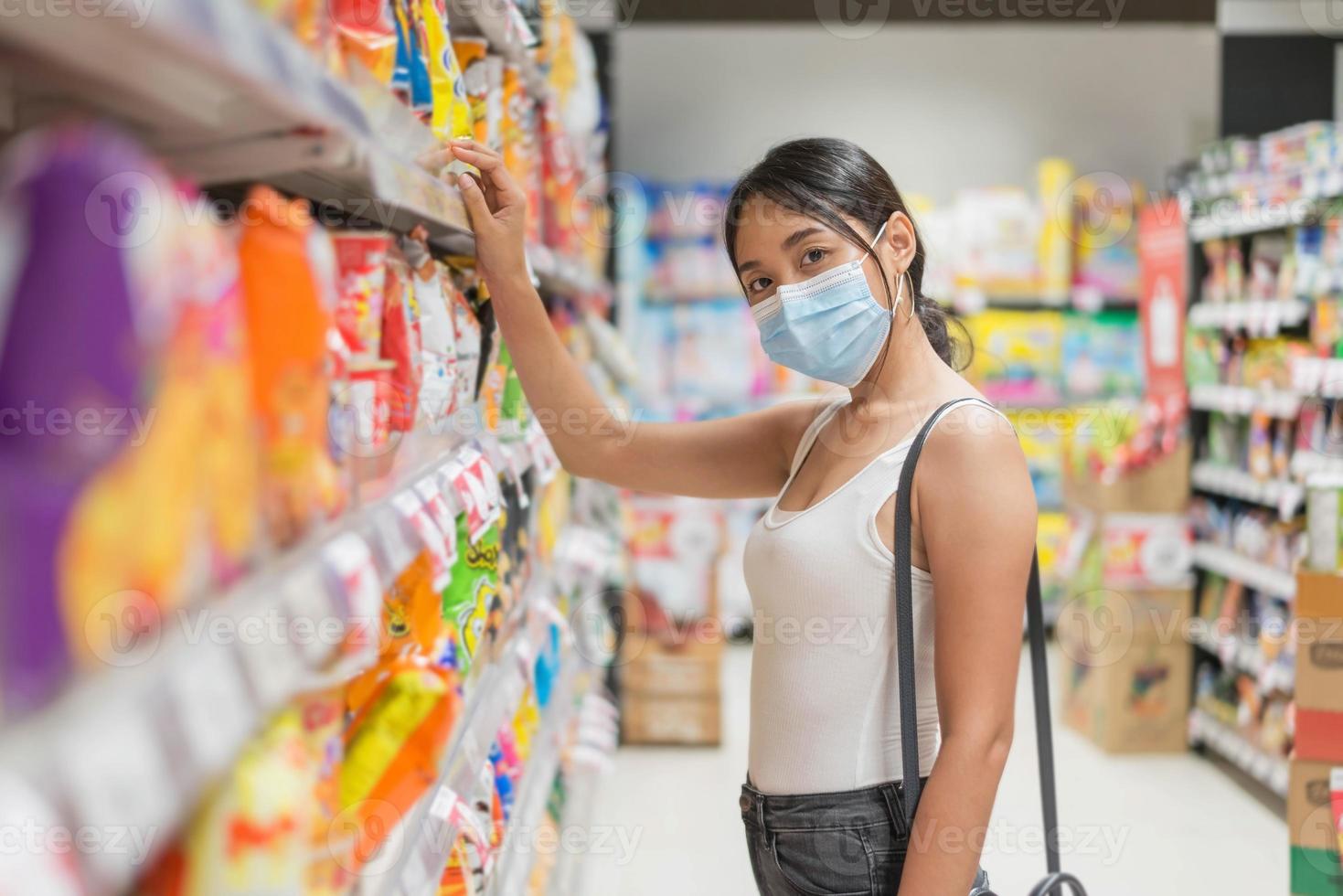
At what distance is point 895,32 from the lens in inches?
270

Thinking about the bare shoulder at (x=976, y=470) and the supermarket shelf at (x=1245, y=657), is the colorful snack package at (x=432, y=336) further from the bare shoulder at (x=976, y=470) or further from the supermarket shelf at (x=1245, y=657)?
the supermarket shelf at (x=1245, y=657)

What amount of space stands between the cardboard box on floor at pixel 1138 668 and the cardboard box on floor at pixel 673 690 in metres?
1.43

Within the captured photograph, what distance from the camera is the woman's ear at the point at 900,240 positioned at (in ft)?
5.03

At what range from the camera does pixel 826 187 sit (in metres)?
1.45

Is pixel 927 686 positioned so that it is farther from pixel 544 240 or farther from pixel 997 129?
pixel 997 129

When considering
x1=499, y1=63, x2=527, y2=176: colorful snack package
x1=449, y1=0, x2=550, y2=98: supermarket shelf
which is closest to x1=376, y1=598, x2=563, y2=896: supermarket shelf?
x1=499, y1=63, x2=527, y2=176: colorful snack package

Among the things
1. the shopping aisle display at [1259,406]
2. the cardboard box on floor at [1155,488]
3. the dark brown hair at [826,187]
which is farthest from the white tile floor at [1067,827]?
the dark brown hair at [826,187]

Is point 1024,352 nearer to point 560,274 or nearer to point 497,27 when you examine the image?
point 560,274

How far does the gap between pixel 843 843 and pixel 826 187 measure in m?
0.78

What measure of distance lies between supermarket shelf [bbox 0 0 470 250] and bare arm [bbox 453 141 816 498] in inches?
25.6

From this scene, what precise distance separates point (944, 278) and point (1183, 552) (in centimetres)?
244

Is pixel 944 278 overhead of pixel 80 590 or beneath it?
overhead

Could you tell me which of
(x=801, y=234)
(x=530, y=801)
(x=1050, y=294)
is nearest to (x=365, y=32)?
(x=801, y=234)

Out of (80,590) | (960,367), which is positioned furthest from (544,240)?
(80,590)
